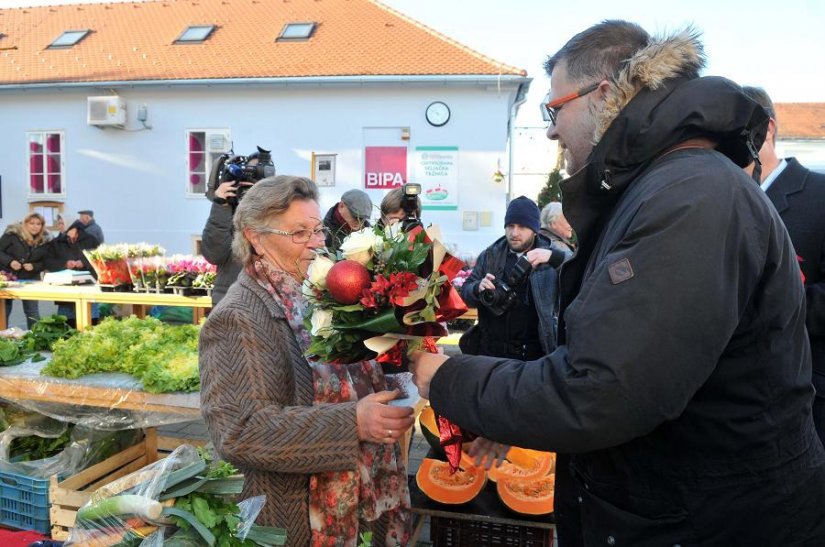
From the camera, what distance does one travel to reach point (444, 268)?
1678 mm

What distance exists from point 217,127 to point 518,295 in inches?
458

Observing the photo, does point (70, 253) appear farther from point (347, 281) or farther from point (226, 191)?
point (347, 281)

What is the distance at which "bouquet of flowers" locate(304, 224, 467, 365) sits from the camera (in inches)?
62.9

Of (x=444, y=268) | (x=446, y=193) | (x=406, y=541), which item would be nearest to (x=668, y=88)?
Answer: (x=444, y=268)

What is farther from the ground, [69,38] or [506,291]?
[69,38]

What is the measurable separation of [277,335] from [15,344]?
285cm

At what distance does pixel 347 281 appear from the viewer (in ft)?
5.25

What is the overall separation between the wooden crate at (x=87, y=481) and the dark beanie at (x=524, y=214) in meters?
2.71

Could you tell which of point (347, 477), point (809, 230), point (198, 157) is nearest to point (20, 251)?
point (198, 157)

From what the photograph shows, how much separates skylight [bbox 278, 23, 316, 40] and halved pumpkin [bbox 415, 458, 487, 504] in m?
13.9

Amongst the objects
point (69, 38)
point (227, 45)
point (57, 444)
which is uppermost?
point (69, 38)

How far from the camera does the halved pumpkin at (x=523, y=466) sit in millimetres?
3293

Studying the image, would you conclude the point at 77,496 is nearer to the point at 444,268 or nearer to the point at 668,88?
the point at 444,268

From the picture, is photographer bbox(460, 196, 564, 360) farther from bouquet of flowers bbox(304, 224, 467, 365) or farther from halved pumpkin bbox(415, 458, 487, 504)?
bouquet of flowers bbox(304, 224, 467, 365)
